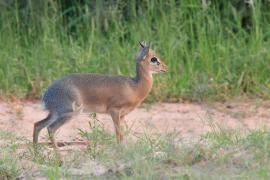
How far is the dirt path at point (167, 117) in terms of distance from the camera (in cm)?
847

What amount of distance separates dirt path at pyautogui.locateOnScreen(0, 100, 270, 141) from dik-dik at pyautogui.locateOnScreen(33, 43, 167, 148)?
1.43 ft

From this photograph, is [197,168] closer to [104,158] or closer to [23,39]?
[104,158]

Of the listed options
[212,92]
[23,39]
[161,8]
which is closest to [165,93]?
[212,92]

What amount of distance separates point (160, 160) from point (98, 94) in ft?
5.29

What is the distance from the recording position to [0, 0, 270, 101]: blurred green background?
9.62 m

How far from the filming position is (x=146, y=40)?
33.3 ft

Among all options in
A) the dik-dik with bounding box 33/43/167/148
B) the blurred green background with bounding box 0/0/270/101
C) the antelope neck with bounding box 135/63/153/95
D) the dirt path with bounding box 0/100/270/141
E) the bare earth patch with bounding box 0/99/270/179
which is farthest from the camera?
the blurred green background with bounding box 0/0/270/101

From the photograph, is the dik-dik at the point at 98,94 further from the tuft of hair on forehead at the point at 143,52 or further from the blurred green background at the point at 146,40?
the blurred green background at the point at 146,40

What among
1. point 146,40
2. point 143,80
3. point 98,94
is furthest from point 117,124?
point 146,40

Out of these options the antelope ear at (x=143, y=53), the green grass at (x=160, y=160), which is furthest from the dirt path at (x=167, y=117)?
the green grass at (x=160, y=160)

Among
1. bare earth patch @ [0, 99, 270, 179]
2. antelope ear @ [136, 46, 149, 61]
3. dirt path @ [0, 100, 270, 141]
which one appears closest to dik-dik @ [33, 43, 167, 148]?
antelope ear @ [136, 46, 149, 61]

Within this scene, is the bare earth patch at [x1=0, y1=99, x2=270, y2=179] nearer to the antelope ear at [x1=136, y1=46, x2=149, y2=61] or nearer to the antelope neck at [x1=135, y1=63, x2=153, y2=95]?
the antelope neck at [x1=135, y1=63, x2=153, y2=95]

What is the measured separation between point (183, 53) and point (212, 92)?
2.45 feet

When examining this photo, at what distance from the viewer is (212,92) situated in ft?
31.3
